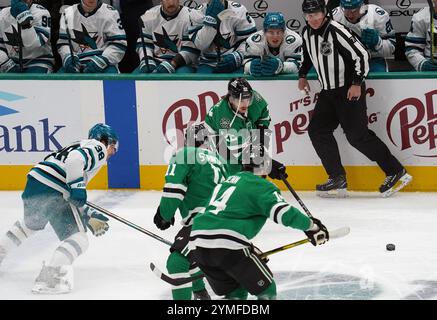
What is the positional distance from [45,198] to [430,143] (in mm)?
3125

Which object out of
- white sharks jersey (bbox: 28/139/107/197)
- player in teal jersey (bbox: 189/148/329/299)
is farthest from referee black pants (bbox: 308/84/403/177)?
player in teal jersey (bbox: 189/148/329/299)

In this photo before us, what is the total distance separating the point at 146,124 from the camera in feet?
27.1

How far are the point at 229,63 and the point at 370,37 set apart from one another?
1081 mm

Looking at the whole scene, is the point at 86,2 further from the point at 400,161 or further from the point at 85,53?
the point at 400,161

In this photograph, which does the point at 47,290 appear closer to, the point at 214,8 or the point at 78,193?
the point at 78,193

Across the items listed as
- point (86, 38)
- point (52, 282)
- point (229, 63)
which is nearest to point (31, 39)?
point (86, 38)

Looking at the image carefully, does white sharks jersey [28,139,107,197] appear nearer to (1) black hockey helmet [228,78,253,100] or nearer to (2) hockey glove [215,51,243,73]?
(1) black hockey helmet [228,78,253,100]

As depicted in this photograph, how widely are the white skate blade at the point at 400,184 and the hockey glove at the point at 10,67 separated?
3078mm

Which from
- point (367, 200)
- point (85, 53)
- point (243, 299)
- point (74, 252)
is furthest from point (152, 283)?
point (85, 53)

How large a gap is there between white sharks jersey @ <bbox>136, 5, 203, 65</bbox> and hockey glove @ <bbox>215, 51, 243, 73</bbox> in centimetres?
34

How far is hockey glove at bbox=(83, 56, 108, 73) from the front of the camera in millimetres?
8500

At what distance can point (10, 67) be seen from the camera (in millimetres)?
8836

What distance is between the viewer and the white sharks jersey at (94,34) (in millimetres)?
8672

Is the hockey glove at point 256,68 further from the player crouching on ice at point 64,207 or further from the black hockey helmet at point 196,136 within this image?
the black hockey helmet at point 196,136
